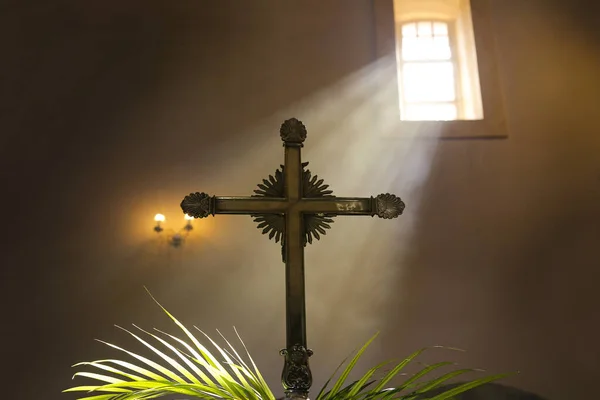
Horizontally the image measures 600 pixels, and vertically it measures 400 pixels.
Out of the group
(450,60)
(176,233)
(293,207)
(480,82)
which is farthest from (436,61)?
(293,207)

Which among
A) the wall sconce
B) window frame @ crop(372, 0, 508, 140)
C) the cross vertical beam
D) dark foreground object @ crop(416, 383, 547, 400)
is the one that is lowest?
dark foreground object @ crop(416, 383, 547, 400)

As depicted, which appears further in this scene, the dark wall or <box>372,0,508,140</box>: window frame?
<box>372,0,508,140</box>: window frame

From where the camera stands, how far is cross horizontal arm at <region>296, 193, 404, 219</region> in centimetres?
183

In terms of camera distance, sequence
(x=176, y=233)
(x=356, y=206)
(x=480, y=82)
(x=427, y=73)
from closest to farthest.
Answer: (x=356, y=206) < (x=176, y=233) < (x=480, y=82) < (x=427, y=73)

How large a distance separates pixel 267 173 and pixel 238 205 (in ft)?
5.57

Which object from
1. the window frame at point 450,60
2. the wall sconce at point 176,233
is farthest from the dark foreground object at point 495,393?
the window frame at point 450,60

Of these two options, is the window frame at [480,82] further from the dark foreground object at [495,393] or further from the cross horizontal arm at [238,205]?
the cross horizontal arm at [238,205]

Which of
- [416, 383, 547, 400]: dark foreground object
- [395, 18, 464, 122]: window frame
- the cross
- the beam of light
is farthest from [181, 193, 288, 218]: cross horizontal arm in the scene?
[395, 18, 464, 122]: window frame

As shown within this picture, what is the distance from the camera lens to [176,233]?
335cm

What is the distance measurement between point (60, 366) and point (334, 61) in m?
2.41

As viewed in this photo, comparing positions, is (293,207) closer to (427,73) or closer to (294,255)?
(294,255)

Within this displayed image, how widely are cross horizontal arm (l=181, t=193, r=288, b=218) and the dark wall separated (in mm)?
1501

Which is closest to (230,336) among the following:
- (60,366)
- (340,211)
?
(60,366)

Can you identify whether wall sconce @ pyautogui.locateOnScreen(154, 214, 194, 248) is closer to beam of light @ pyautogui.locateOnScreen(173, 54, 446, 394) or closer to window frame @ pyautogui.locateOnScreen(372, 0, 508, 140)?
beam of light @ pyautogui.locateOnScreen(173, 54, 446, 394)
